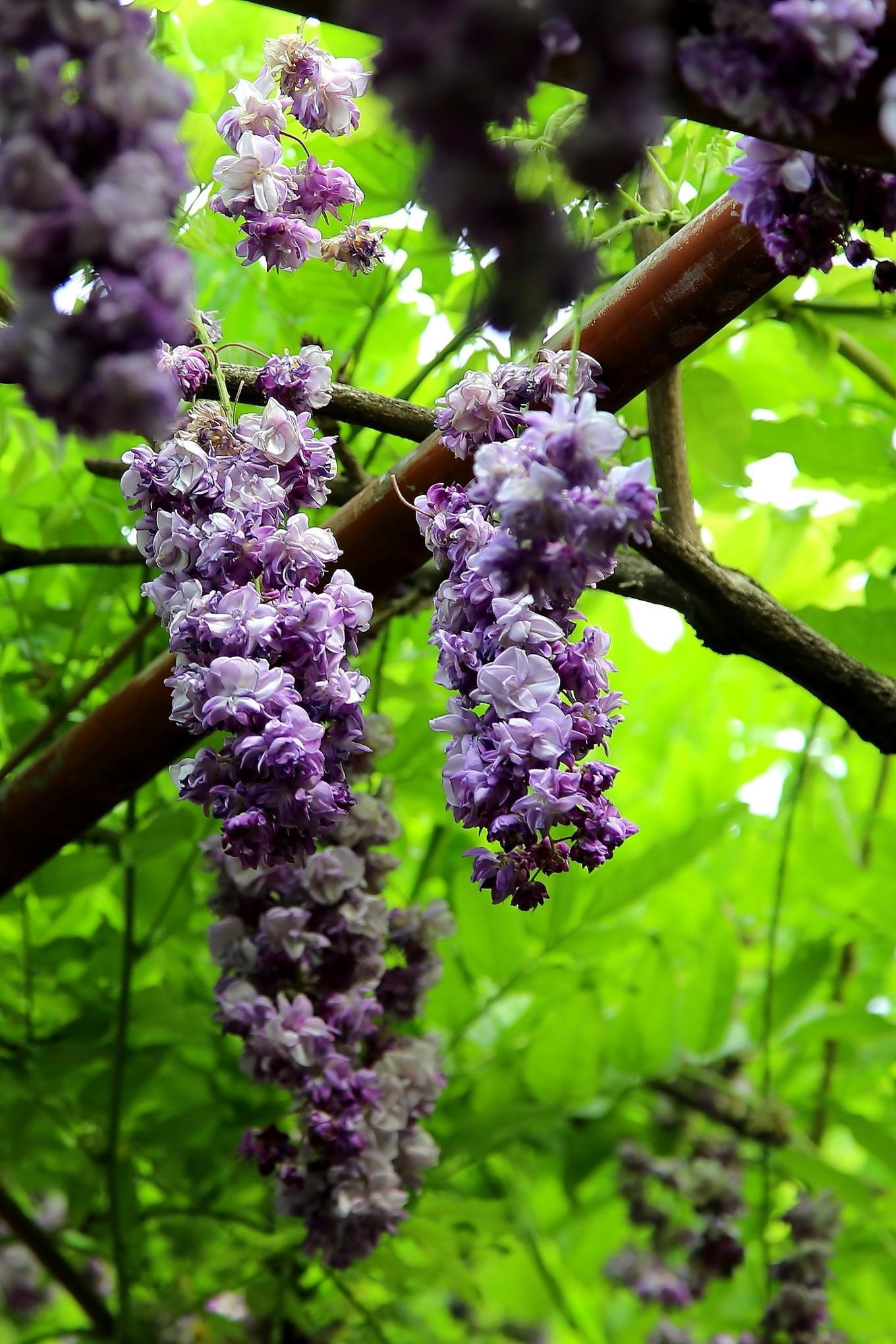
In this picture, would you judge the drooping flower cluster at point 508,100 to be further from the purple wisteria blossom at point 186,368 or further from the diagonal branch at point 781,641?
the diagonal branch at point 781,641

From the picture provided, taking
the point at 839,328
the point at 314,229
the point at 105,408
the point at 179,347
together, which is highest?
the point at 839,328

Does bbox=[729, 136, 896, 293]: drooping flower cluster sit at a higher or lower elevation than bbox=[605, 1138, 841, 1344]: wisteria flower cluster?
higher

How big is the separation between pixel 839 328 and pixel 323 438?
0.57m

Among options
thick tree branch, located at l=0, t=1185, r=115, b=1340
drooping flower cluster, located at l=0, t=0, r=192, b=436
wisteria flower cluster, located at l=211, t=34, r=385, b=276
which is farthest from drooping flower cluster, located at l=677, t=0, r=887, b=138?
thick tree branch, located at l=0, t=1185, r=115, b=1340

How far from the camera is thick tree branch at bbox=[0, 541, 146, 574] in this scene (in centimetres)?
94

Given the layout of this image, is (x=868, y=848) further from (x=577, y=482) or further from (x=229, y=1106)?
(x=577, y=482)

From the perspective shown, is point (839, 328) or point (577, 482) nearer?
point (577, 482)

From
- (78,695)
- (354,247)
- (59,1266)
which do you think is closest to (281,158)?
(354,247)

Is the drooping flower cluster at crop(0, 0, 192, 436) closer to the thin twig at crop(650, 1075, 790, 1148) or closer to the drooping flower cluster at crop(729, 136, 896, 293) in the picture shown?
the drooping flower cluster at crop(729, 136, 896, 293)

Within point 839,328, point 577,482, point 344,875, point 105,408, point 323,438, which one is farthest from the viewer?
point 839,328

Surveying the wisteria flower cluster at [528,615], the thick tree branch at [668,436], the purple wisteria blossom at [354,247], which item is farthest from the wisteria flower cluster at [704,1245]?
the purple wisteria blossom at [354,247]

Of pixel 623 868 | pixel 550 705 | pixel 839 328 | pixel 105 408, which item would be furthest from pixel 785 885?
pixel 105 408

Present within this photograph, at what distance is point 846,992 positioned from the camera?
142 cm

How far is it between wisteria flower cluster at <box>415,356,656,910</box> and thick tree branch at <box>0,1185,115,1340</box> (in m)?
0.86
